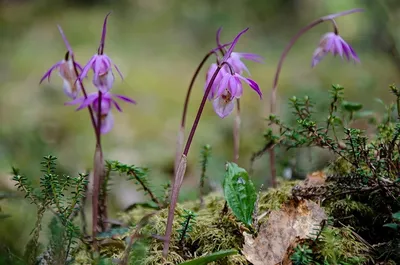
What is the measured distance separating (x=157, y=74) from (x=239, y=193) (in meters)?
4.17

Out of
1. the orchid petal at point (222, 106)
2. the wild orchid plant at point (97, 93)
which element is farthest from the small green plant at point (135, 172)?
the orchid petal at point (222, 106)

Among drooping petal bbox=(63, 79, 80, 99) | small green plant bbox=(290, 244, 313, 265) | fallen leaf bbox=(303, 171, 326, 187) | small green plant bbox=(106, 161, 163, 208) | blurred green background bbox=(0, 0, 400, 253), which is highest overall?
blurred green background bbox=(0, 0, 400, 253)

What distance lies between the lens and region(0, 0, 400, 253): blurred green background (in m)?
3.62

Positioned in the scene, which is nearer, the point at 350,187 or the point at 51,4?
the point at 350,187

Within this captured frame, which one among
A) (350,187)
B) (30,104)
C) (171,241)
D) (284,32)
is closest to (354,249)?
(350,187)

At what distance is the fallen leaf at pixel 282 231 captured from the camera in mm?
1188

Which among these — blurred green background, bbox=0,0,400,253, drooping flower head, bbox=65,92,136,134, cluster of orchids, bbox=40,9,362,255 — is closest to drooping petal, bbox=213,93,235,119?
cluster of orchids, bbox=40,9,362,255

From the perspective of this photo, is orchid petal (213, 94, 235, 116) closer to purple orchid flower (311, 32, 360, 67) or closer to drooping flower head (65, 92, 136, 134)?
drooping flower head (65, 92, 136, 134)

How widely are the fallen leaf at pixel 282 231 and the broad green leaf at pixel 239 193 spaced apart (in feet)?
0.18

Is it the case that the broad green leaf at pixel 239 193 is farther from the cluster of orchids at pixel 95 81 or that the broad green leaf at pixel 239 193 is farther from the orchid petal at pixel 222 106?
the cluster of orchids at pixel 95 81

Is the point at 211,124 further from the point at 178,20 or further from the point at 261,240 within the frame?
the point at 178,20

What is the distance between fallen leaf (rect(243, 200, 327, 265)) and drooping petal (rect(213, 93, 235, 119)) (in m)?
0.31

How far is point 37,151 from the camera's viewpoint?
11.5 feet

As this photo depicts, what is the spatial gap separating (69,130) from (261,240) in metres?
3.39
